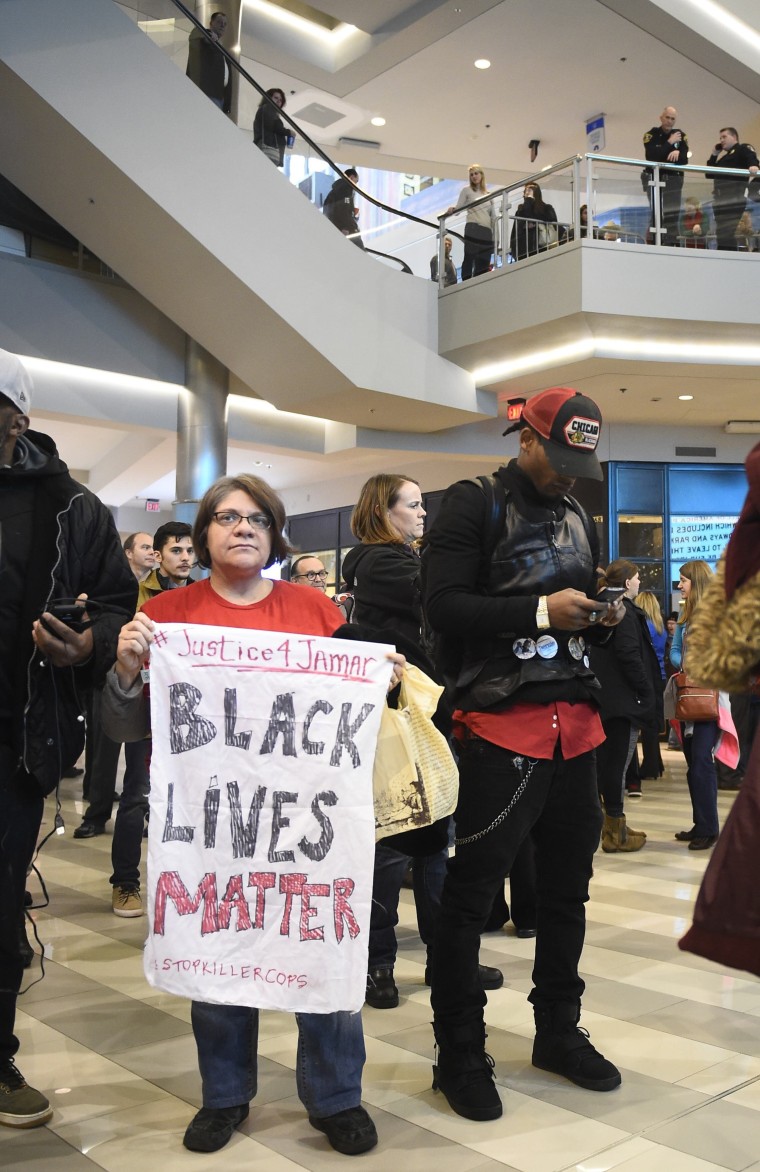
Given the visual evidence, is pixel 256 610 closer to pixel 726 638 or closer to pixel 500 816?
pixel 500 816

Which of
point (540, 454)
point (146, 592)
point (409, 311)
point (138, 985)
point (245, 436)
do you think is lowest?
point (138, 985)

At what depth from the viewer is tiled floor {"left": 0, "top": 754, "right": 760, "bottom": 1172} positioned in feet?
8.15

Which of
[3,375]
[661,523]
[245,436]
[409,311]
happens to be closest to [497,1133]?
[3,375]

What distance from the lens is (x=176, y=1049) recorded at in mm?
3203

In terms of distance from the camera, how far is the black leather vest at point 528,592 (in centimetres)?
278

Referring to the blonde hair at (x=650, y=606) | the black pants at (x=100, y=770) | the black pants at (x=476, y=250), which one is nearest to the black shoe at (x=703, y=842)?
the blonde hair at (x=650, y=606)

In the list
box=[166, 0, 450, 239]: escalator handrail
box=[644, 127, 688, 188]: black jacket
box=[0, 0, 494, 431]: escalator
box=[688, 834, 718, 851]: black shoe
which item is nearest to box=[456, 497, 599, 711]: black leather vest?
box=[688, 834, 718, 851]: black shoe

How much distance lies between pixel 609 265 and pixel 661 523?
18.9ft

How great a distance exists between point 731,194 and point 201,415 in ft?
22.3

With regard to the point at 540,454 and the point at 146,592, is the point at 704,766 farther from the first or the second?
the point at 540,454

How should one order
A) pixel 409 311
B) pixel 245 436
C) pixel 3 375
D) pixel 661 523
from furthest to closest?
pixel 661 523 → pixel 245 436 → pixel 409 311 → pixel 3 375

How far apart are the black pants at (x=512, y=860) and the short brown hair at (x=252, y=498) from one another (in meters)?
0.78

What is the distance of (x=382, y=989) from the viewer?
361 centimetres

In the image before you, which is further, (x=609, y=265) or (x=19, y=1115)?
(x=609, y=265)
